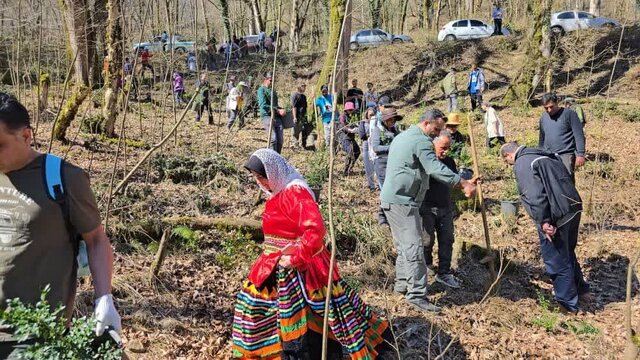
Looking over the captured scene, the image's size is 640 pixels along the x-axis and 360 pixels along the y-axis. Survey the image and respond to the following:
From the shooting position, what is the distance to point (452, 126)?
688 centimetres

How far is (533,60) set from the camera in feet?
53.5

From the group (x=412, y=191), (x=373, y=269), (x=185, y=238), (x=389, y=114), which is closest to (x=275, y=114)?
(x=389, y=114)

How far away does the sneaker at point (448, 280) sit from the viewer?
5684 mm

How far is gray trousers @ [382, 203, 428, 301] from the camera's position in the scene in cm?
487

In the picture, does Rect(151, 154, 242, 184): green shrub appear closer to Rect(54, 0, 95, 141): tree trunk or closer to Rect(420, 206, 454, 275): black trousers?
Rect(54, 0, 95, 141): tree trunk

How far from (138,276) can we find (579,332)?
414 cm

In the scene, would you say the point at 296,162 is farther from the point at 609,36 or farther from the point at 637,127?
the point at 609,36

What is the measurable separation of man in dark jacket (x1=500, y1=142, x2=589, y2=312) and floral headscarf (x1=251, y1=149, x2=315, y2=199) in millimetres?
2649

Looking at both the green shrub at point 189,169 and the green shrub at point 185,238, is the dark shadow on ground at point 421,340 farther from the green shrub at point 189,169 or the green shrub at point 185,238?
the green shrub at point 189,169

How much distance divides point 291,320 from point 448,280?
265 centimetres

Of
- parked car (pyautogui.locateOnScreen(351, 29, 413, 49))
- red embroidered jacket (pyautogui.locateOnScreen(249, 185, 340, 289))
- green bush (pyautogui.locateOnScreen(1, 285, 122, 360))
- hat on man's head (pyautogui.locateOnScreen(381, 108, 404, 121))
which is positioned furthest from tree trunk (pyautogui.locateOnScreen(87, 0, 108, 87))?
parked car (pyautogui.locateOnScreen(351, 29, 413, 49))

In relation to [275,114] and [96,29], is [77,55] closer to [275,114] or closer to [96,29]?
[275,114]

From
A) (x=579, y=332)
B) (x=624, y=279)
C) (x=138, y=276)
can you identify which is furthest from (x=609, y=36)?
(x=138, y=276)

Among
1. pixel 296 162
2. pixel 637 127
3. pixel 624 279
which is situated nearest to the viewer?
pixel 624 279
